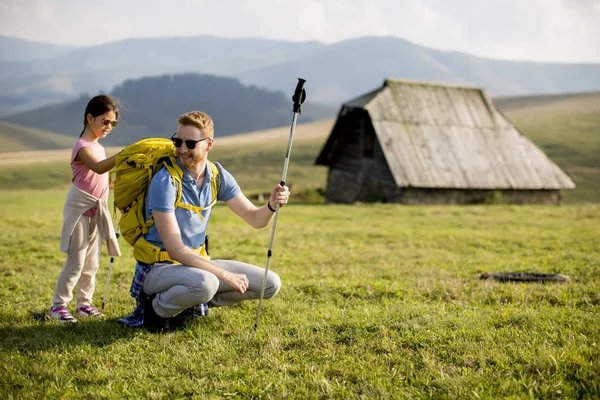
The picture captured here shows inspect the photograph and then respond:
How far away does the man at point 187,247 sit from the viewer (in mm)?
5254

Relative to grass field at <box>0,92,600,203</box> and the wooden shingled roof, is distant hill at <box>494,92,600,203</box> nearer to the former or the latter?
grass field at <box>0,92,600,203</box>

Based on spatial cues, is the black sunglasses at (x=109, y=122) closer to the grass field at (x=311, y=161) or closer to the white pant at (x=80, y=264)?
the white pant at (x=80, y=264)

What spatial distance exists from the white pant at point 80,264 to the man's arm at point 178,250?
154cm

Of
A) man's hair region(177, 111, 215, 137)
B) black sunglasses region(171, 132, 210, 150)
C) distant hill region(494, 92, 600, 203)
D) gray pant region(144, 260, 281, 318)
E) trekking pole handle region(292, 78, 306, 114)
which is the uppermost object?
distant hill region(494, 92, 600, 203)

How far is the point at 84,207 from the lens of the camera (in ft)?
20.6

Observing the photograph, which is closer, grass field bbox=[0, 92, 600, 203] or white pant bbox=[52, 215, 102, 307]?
white pant bbox=[52, 215, 102, 307]

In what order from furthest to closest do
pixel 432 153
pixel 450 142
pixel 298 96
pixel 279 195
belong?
pixel 450 142 → pixel 432 153 → pixel 298 96 → pixel 279 195

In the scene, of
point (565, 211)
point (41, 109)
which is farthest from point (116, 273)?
point (41, 109)

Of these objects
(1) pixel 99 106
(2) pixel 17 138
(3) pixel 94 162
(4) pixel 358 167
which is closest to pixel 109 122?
(1) pixel 99 106

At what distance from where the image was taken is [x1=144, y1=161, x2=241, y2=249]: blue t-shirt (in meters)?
5.21

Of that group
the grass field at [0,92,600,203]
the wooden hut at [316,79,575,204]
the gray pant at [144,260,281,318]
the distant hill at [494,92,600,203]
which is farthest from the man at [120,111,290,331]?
the distant hill at [494,92,600,203]

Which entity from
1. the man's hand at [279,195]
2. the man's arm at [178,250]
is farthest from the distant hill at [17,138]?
the man's hand at [279,195]

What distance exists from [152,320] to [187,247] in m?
0.93

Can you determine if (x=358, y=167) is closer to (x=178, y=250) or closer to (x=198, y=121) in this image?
(x=198, y=121)
